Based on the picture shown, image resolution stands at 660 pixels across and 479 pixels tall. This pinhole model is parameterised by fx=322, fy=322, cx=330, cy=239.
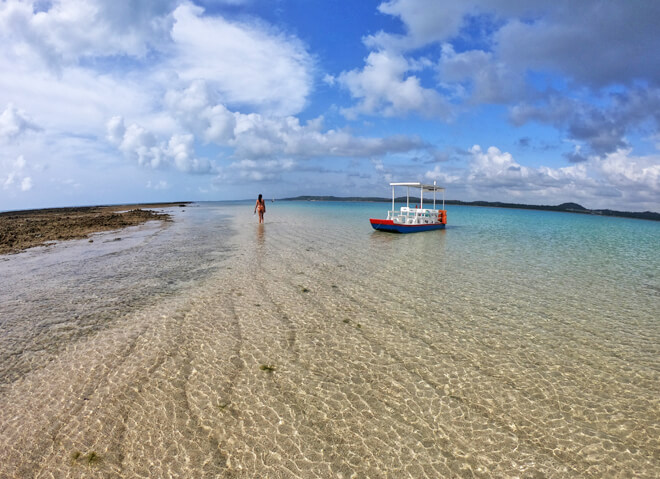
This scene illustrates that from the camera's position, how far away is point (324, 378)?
6.14 m

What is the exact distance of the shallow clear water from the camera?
14.2 feet

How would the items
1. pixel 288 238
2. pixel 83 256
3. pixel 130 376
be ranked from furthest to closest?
pixel 288 238 → pixel 83 256 → pixel 130 376

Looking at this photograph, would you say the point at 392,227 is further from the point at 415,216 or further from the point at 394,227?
the point at 415,216

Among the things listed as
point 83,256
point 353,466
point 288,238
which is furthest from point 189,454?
point 288,238

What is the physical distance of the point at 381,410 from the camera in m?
5.24

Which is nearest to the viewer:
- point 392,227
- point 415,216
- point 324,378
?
point 324,378

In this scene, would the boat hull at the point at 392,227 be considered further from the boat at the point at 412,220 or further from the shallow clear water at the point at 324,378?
the shallow clear water at the point at 324,378

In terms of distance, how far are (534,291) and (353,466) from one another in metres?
11.1

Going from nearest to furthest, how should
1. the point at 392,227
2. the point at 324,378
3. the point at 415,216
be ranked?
the point at 324,378 → the point at 392,227 → the point at 415,216

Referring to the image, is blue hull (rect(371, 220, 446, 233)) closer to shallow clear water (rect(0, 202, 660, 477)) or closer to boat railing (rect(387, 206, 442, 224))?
boat railing (rect(387, 206, 442, 224))

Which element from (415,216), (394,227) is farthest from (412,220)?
(394,227)

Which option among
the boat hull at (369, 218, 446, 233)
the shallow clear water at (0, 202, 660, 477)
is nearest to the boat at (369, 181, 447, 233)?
the boat hull at (369, 218, 446, 233)

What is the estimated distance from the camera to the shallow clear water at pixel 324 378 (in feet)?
14.2

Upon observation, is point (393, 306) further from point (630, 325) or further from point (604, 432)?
point (630, 325)
